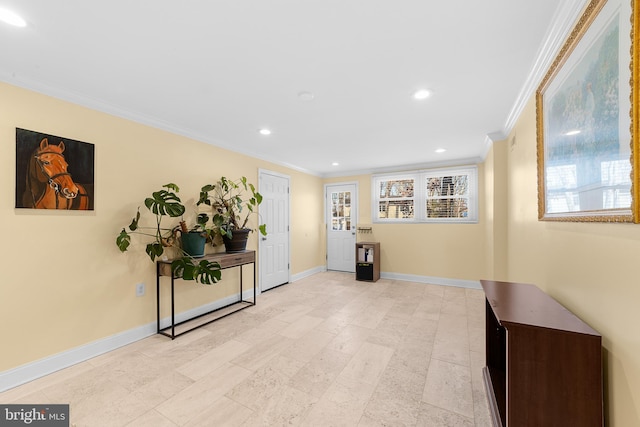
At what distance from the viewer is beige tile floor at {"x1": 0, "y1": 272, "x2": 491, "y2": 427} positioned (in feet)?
5.54

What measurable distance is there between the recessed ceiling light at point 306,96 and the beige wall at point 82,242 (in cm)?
175

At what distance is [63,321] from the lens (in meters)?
2.21

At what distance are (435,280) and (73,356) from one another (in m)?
5.08

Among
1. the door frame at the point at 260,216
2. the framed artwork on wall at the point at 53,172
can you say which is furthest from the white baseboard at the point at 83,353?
the framed artwork on wall at the point at 53,172

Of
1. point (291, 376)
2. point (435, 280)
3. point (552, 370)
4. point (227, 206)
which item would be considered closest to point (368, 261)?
point (435, 280)

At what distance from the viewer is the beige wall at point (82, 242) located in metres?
1.97

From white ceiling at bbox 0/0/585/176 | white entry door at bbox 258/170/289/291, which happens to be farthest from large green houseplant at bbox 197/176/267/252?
white ceiling at bbox 0/0/585/176

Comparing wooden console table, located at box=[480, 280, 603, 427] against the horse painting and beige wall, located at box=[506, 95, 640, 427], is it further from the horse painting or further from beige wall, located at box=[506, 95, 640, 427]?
the horse painting

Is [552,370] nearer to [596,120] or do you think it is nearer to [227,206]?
[596,120]

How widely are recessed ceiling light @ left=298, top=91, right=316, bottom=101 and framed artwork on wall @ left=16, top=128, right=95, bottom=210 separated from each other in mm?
1973

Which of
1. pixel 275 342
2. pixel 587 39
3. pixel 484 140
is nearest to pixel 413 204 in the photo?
pixel 484 140

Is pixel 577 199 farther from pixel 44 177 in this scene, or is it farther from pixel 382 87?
pixel 44 177

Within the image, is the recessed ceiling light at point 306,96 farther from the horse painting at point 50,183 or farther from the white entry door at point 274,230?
the white entry door at point 274,230

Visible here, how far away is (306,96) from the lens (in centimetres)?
230
